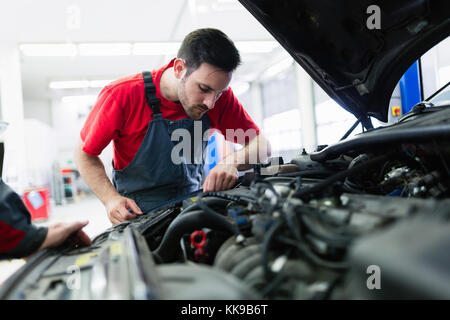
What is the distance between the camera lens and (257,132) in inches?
72.0

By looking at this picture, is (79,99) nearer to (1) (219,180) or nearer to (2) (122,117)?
(2) (122,117)

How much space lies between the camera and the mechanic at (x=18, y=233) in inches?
26.7

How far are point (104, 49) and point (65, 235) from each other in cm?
591

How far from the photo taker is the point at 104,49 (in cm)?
587

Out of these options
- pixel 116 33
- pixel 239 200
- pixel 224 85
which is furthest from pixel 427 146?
pixel 116 33

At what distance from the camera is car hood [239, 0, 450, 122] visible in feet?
3.72

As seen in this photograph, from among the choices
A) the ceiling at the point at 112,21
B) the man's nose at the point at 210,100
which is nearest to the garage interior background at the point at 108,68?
the ceiling at the point at 112,21

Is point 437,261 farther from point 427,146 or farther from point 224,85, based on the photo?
point 224,85

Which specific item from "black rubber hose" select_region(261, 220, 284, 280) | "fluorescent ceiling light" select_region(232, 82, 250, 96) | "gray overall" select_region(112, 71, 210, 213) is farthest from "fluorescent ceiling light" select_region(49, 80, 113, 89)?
"black rubber hose" select_region(261, 220, 284, 280)

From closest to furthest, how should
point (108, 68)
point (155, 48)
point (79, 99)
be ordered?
point (155, 48) → point (108, 68) → point (79, 99)

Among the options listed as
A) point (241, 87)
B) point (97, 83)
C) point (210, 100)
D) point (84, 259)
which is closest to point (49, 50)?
point (97, 83)

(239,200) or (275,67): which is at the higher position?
(275,67)

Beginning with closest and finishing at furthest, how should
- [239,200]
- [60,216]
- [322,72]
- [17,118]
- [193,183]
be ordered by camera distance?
[239,200], [322,72], [193,183], [17,118], [60,216]

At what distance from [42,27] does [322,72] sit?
16.8ft
